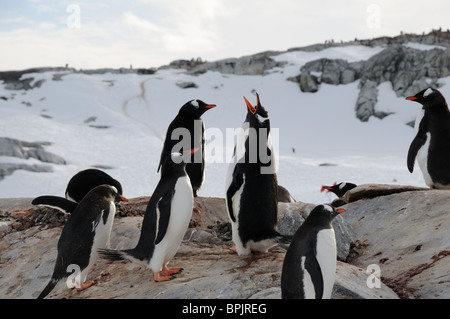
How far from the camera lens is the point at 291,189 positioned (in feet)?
54.2

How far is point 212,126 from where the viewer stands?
98.1ft

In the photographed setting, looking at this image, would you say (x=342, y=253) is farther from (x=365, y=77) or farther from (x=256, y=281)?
(x=365, y=77)

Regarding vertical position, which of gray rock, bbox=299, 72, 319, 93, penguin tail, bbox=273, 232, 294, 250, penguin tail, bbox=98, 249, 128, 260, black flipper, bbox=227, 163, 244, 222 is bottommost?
penguin tail, bbox=98, 249, 128, 260

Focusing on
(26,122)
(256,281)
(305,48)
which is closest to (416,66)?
(305,48)

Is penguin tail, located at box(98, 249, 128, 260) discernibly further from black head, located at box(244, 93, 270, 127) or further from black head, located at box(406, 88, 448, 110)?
black head, located at box(406, 88, 448, 110)

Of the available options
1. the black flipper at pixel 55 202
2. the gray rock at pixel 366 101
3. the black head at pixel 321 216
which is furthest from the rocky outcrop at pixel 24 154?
the gray rock at pixel 366 101

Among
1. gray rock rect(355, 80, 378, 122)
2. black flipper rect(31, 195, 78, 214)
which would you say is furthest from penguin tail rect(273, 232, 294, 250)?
gray rock rect(355, 80, 378, 122)

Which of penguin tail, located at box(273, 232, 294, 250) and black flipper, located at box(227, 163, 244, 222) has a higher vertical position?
black flipper, located at box(227, 163, 244, 222)

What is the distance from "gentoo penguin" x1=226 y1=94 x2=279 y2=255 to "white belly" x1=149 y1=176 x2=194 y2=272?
1.50 feet

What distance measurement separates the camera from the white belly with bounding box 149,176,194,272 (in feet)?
13.9

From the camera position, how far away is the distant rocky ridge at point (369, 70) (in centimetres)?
3173

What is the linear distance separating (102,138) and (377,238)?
22.4 meters

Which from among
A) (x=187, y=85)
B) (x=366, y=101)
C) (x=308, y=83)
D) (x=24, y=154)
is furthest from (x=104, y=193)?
(x=187, y=85)
